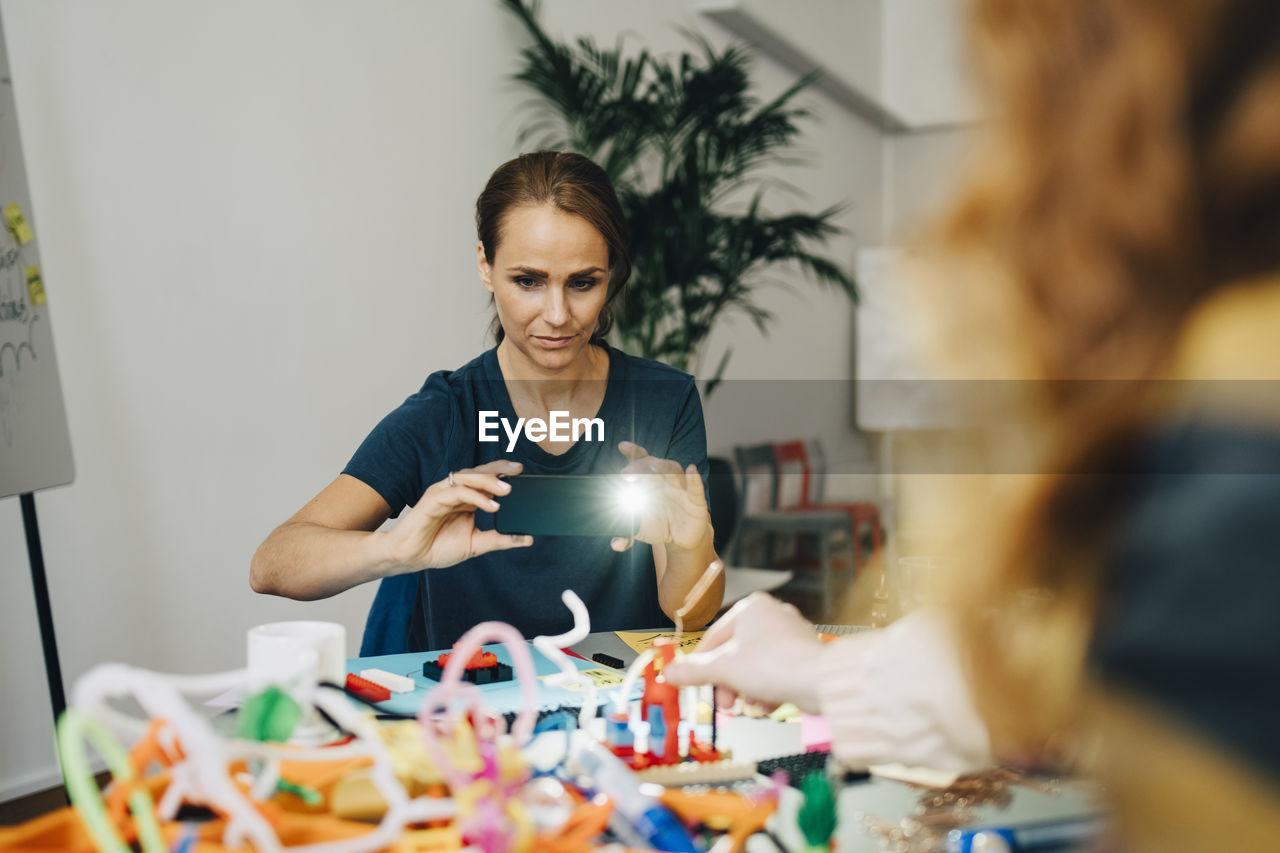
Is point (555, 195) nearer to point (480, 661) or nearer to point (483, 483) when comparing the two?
point (483, 483)

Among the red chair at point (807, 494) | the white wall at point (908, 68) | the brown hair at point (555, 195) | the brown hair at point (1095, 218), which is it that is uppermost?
the white wall at point (908, 68)

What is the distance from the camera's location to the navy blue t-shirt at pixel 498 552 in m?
1.59

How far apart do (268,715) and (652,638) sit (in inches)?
30.9

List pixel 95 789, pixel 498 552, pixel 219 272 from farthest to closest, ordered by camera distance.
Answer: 1. pixel 219 272
2. pixel 498 552
3. pixel 95 789

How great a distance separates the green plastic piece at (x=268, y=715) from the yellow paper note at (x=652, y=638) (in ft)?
2.15

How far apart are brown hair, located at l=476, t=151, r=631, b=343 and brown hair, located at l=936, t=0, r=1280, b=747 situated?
122 cm

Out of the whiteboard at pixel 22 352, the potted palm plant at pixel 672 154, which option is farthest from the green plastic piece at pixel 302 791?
the potted palm plant at pixel 672 154

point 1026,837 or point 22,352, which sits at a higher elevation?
point 22,352

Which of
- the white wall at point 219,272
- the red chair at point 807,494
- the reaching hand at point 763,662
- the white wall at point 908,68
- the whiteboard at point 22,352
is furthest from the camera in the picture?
the white wall at point 908,68

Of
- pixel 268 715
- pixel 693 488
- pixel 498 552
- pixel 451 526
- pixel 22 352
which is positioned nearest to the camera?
pixel 268 715

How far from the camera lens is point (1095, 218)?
0.38 metres

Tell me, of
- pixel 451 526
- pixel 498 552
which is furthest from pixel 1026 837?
pixel 498 552

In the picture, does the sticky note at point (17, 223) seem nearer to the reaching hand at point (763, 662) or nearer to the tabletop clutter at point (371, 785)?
the tabletop clutter at point (371, 785)

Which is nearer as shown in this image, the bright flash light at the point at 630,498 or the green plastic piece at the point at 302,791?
the green plastic piece at the point at 302,791
